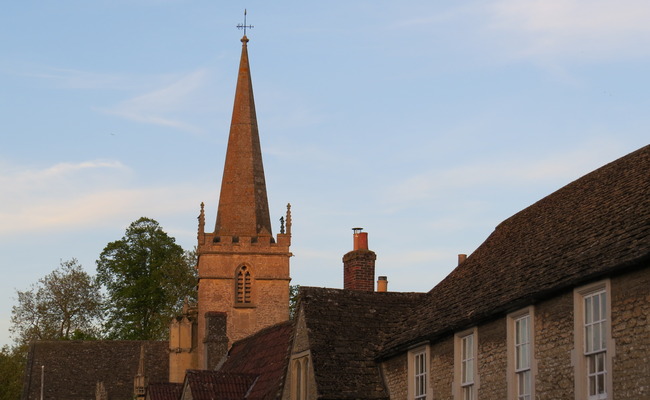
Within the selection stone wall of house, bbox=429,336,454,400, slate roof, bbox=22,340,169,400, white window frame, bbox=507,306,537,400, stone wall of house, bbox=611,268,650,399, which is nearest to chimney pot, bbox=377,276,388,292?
stone wall of house, bbox=429,336,454,400

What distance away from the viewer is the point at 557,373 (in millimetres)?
20500

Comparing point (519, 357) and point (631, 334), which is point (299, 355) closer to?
point (519, 357)

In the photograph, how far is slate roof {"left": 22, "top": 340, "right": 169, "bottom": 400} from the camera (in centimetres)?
6906

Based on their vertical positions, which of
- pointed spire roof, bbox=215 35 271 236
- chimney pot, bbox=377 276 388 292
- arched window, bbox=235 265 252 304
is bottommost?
chimney pot, bbox=377 276 388 292

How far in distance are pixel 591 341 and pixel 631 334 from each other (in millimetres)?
1319

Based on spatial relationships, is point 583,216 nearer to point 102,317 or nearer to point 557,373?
point 557,373

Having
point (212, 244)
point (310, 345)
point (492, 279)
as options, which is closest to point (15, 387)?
point (212, 244)

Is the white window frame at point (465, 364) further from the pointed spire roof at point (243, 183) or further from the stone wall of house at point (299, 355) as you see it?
the pointed spire roof at point (243, 183)

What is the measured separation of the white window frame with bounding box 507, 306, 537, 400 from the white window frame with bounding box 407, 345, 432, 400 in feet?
13.3

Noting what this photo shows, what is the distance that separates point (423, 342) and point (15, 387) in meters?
55.7

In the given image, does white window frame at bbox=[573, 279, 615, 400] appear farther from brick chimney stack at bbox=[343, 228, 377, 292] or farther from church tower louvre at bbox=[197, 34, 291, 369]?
church tower louvre at bbox=[197, 34, 291, 369]

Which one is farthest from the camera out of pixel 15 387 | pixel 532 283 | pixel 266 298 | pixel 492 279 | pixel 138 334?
pixel 138 334

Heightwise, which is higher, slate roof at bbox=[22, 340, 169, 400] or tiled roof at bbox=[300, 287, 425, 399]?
slate roof at bbox=[22, 340, 169, 400]

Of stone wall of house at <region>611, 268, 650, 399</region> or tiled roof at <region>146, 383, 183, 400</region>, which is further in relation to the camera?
tiled roof at <region>146, 383, 183, 400</region>
